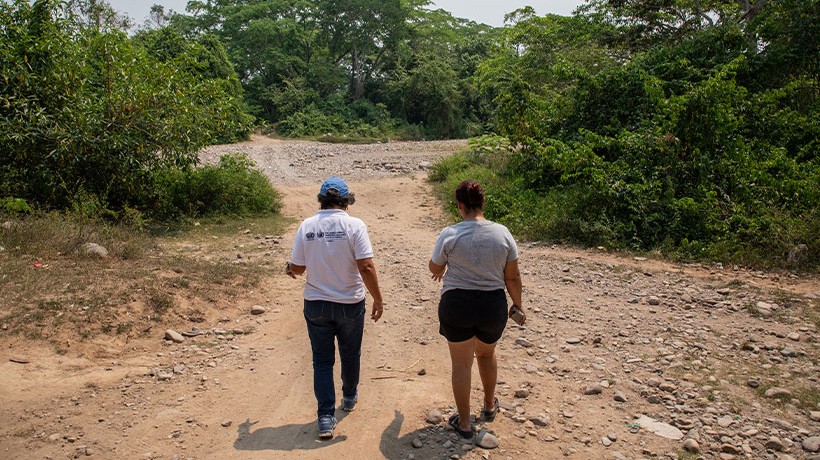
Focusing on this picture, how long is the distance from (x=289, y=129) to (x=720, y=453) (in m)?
28.3

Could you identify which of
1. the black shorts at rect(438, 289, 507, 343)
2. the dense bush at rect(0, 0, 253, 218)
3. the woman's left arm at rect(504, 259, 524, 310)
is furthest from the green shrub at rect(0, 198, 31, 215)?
the woman's left arm at rect(504, 259, 524, 310)

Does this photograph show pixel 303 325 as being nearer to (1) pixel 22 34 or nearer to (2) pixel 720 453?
(2) pixel 720 453

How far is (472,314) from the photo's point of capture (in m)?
3.56

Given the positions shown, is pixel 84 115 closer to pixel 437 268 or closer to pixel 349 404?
pixel 349 404

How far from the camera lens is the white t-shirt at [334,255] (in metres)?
3.84

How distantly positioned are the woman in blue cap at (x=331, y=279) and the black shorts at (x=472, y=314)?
57 centimetres

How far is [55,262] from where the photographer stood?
7.02 meters

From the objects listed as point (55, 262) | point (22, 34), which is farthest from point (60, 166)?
point (55, 262)

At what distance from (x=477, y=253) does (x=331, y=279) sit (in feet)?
3.20

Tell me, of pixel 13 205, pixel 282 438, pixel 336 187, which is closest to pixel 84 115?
pixel 13 205

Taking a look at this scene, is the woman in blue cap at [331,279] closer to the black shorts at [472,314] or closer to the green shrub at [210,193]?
the black shorts at [472,314]

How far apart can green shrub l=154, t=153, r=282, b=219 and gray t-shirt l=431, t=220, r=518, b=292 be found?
8.76 metres

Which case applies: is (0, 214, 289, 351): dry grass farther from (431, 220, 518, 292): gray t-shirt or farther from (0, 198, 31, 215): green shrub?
(431, 220, 518, 292): gray t-shirt

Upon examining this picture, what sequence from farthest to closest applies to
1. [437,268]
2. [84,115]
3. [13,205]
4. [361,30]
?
[361,30]
[84,115]
[13,205]
[437,268]
